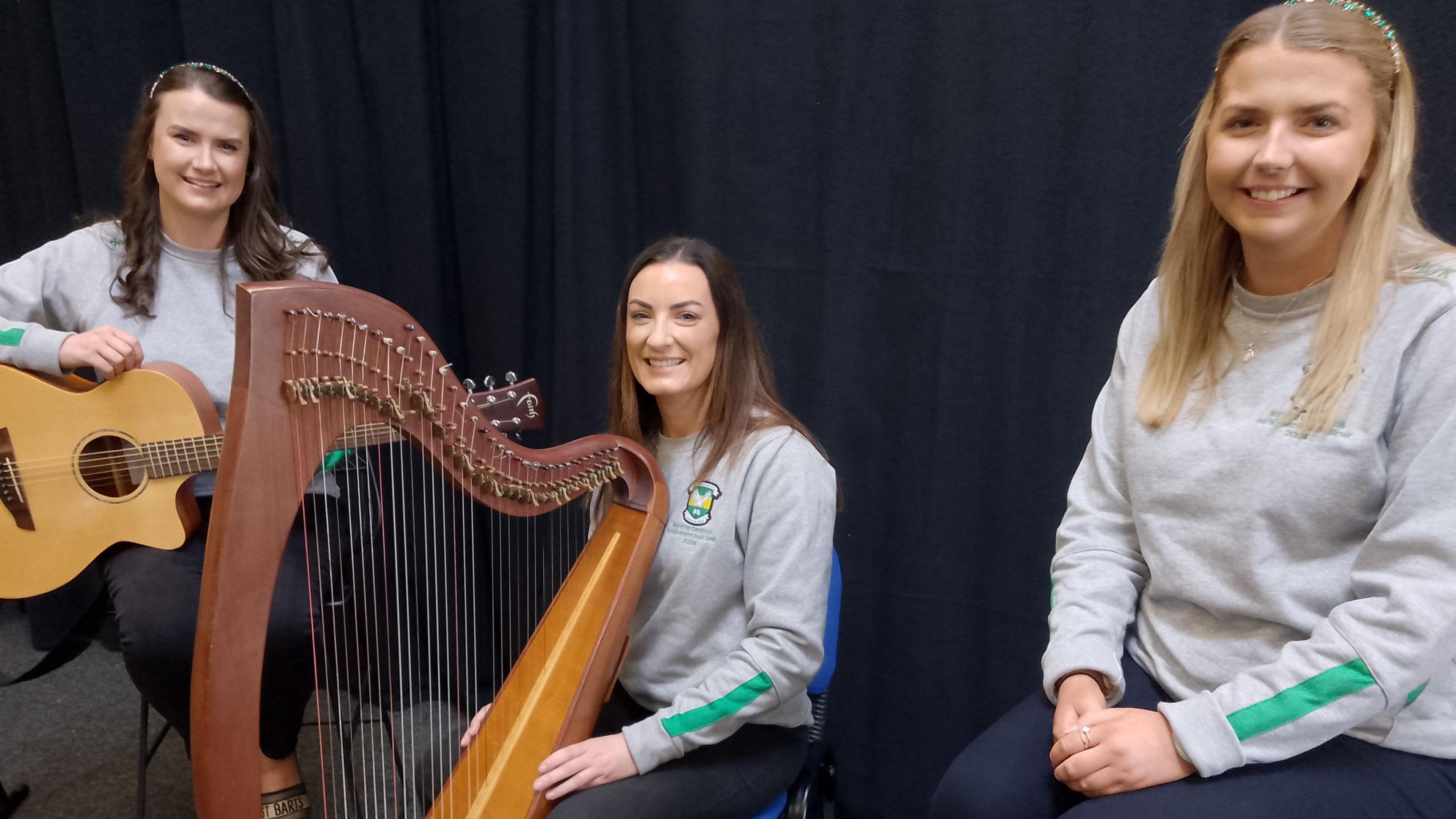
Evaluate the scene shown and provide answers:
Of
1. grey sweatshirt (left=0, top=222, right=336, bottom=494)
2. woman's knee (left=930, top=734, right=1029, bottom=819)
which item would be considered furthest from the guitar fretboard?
woman's knee (left=930, top=734, right=1029, bottom=819)

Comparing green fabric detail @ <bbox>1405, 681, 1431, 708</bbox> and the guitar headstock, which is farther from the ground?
the guitar headstock

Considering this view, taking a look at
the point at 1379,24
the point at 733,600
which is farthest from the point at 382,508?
the point at 1379,24

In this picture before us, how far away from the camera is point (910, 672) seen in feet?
7.07

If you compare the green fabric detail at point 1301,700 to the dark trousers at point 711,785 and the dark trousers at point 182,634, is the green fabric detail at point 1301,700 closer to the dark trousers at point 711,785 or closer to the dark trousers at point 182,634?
the dark trousers at point 711,785

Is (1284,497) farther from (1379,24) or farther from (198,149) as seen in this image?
(198,149)

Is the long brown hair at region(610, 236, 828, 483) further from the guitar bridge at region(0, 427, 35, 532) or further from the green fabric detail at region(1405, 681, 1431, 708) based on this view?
the guitar bridge at region(0, 427, 35, 532)

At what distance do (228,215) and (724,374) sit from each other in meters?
1.15

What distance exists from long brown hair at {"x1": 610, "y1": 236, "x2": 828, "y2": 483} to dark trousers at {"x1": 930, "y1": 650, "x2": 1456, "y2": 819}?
1.88ft

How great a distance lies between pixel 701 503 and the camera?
4.75 feet

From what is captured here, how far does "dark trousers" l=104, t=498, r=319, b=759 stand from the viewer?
5.05 ft

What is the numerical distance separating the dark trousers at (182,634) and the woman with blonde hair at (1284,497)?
1130mm

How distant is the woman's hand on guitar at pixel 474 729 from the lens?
1.35m

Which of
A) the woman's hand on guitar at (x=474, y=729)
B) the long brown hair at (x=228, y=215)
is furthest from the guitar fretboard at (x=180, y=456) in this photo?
the woman's hand on guitar at (x=474, y=729)

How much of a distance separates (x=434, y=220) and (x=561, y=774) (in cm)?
177
